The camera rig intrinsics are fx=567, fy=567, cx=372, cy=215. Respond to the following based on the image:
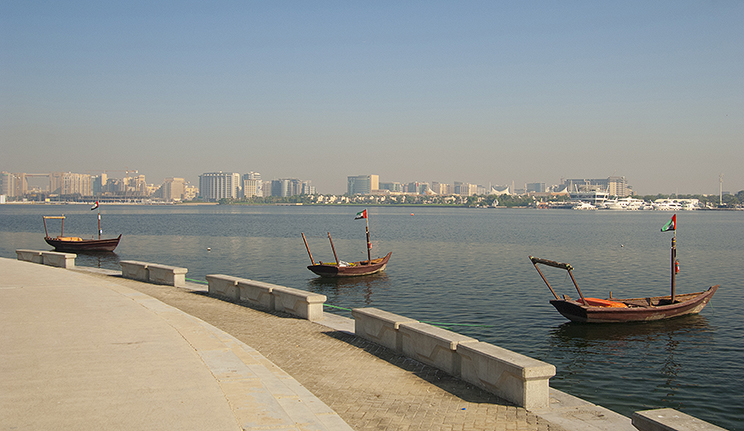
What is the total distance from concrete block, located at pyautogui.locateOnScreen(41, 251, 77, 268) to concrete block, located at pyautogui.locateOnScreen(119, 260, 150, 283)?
5.84 metres

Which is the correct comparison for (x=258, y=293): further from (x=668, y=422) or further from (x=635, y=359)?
(x=668, y=422)

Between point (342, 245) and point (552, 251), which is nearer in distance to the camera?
point (552, 251)

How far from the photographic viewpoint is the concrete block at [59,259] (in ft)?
101

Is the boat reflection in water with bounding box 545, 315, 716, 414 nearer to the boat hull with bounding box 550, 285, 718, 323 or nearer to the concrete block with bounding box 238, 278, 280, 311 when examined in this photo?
the boat hull with bounding box 550, 285, 718, 323

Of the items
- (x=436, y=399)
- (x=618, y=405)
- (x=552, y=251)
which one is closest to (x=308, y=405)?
(x=436, y=399)

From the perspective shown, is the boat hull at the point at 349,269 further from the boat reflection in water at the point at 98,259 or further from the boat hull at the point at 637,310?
the boat reflection in water at the point at 98,259

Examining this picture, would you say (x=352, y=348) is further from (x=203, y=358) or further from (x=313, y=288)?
(x=313, y=288)

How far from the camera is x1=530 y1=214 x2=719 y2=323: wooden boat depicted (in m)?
23.9

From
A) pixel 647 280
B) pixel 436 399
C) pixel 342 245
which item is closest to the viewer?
pixel 436 399

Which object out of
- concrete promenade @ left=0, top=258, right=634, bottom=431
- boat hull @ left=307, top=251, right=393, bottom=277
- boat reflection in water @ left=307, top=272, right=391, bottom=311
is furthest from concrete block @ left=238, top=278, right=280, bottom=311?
boat hull @ left=307, top=251, right=393, bottom=277

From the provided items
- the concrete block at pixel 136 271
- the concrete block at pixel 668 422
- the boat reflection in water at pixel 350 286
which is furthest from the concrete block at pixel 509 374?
the boat reflection in water at pixel 350 286

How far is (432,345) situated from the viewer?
11547 mm

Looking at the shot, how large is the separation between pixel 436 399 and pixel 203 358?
438 cm

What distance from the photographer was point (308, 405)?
8656mm
